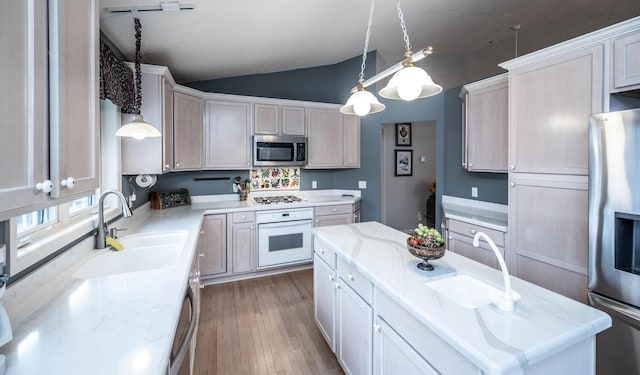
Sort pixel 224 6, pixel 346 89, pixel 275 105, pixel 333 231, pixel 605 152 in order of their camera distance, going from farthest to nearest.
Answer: pixel 346 89 → pixel 275 105 → pixel 333 231 → pixel 224 6 → pixel 605 152

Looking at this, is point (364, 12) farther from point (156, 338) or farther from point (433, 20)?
point (156, 338)

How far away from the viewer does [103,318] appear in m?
0.92

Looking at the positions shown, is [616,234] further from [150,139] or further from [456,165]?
[150,139]

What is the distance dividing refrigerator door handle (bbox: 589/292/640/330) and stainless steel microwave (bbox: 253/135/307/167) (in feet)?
10.0

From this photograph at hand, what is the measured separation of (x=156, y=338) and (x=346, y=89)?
3.94 metres

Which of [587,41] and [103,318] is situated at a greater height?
[587,41]

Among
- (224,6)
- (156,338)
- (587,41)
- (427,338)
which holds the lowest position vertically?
(427,338)

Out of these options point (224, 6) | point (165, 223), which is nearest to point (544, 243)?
point (224, 6)

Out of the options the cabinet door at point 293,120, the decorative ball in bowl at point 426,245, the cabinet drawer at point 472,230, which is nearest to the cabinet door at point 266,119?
the cabinet door at point 293,120

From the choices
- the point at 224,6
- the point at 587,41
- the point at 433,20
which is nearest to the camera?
the point at 587,41

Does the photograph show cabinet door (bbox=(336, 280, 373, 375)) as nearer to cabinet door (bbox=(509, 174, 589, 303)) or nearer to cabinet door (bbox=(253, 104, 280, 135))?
cabinet door (bbox=(509, 174, 589, 303))

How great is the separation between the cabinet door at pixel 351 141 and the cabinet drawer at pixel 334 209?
0.67m

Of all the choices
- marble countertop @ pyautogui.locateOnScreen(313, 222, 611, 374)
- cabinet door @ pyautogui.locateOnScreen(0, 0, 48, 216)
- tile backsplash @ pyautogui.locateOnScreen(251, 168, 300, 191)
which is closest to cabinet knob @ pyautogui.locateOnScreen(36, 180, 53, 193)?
cabinet door @ pyautogui.locateOnScreen(0, 0, 48, 216)

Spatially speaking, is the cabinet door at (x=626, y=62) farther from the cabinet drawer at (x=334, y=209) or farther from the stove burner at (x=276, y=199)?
the stove burner at (x=276, y=199)
